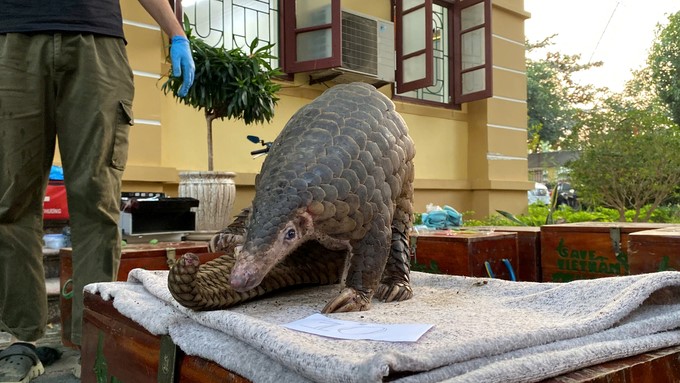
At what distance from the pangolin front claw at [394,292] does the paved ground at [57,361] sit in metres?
1.14

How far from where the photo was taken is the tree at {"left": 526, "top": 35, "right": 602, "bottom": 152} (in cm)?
1506

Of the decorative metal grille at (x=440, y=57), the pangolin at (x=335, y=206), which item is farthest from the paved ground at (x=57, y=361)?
the decorative metal grille at (x=440, y=57)

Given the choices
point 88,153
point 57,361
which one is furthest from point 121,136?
point 57,361

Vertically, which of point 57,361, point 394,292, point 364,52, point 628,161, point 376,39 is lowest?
point 57,361

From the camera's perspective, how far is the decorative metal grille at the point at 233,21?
12.0 feet

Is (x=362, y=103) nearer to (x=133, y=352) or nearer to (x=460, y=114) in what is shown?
(x=133, y=352)

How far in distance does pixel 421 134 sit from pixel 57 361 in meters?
3.64

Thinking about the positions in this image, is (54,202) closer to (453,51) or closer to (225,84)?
(225,84)

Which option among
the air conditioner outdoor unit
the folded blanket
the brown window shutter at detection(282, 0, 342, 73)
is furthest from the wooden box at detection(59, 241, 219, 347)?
the air conditioner outdoor unit

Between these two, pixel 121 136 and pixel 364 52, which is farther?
pixel 364 52

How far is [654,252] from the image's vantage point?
1346 millimetres

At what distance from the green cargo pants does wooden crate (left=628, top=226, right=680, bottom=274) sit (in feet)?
4.46

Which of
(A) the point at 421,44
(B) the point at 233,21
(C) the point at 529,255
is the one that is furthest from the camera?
(A) the point at 421,44

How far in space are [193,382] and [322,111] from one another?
492mm
